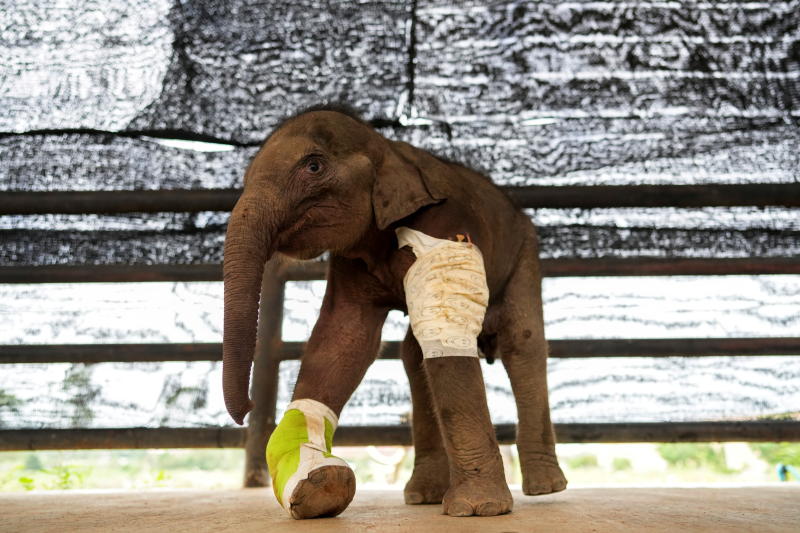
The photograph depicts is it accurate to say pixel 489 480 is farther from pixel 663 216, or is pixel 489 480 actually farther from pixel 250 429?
pixel 663 216

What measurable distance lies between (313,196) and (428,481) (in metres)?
0.81

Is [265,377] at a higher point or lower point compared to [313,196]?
lower

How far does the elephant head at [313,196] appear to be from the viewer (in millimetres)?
1868

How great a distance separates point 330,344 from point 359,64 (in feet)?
4.09

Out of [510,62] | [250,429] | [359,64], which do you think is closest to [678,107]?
[510,62]

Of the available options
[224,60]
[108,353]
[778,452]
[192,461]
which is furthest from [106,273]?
[192,461]

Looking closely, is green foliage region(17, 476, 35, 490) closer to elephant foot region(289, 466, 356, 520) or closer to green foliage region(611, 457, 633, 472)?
elephant foot region(289, 466, 356, 520)

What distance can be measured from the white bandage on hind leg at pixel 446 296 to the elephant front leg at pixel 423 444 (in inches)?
16.5

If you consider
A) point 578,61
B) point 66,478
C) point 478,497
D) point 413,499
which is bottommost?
point 66,478

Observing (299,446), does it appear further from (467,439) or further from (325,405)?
(467,439)

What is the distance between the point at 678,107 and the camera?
3.08 meters

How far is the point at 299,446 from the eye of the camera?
6.19 ft

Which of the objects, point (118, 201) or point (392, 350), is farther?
point (392, 350)

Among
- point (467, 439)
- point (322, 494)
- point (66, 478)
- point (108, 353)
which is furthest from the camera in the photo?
point (66, 478)
